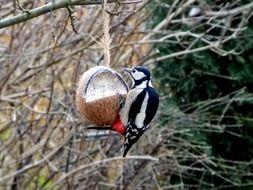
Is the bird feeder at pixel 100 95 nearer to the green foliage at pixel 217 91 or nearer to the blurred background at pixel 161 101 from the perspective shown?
the blurred background at pixel 161 101

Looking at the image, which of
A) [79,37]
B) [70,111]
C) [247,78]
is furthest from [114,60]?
[247,78]

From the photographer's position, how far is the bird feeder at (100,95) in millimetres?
2375

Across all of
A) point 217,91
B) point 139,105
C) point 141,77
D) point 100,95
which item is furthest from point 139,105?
point 217,91

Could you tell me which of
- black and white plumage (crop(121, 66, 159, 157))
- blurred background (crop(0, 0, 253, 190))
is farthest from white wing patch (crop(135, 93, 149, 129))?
blurred background (crop(0, 0, 253, 190))

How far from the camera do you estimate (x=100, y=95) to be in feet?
7.98

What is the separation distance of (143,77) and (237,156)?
166 inches

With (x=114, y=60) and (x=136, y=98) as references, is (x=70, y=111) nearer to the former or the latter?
(x=114, y=60)

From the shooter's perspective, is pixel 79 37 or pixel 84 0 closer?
pixel 84 0

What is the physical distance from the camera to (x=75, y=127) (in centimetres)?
513

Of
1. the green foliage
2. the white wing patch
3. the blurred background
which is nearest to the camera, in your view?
the white wing patch

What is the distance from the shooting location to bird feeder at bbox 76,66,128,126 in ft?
7.79

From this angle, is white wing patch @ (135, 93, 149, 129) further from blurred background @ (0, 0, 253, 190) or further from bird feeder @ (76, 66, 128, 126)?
blurred background @ (0, 0, 253, 190)

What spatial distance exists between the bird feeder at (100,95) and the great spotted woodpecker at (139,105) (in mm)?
68

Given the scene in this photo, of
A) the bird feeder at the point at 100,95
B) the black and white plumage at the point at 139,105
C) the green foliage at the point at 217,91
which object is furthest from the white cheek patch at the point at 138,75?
the green foliage at the point at 217,91
